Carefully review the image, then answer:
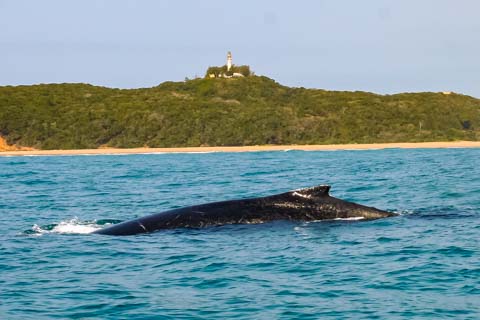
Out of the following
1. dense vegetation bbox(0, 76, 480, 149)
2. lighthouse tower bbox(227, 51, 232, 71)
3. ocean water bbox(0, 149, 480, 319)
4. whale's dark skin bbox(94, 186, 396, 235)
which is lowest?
ocean water bbox(0, 149, 480, 319)

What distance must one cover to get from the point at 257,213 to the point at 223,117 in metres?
80.2

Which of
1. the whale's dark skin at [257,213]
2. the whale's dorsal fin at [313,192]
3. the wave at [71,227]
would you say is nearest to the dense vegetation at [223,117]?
the wave at [71,227]

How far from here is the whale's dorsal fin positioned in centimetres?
1656

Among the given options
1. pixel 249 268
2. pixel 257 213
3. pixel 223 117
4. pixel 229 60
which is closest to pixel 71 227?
pixel 257 213

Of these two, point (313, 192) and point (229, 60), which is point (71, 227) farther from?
point (229, 60)

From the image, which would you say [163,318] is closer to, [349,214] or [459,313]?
[459,313]

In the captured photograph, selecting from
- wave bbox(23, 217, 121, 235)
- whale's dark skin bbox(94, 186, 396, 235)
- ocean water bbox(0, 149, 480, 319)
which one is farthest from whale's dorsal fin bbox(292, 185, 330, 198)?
wave bbox(23, 217, 121, 235)

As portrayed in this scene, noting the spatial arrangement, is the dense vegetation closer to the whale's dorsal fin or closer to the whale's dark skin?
the whale's dark skin

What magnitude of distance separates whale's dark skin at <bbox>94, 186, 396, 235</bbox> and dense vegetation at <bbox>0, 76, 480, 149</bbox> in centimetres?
7311

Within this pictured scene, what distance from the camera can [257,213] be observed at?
55.1 ft

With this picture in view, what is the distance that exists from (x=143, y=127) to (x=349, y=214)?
78851 millimetres

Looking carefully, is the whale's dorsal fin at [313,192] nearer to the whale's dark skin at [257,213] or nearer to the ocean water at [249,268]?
the whale's dark skin at [257,213]

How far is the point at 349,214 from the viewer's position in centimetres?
1722

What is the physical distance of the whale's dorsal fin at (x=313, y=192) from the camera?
1656 centimetres
